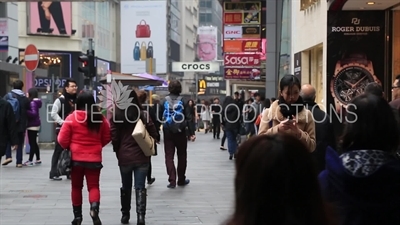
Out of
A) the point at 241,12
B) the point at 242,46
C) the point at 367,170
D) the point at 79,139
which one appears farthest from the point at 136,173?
the point at 242,46

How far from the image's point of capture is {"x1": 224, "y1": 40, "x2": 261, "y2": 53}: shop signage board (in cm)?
3047

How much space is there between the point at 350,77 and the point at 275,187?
45.1 feet

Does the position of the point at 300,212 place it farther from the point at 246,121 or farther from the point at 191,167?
the point at 246,121

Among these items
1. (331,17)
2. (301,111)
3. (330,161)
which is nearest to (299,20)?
(331,17)

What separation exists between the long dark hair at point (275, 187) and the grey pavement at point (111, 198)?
449 cm

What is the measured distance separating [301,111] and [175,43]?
320 ft

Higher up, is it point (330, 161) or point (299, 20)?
point (299, 20)

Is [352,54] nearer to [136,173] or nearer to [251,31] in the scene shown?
[136,173]

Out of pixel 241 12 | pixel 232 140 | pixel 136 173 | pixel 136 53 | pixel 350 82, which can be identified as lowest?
pixel 232 140

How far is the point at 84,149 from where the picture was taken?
27.1 ft

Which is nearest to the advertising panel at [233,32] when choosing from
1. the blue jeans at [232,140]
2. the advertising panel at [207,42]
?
the blue jeans at [232,140]

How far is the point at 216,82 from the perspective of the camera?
85.6 meters

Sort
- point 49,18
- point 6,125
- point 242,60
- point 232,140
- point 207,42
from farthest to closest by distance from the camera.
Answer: point 207,42 < point 49,18 < point 242,60 < point 232,140 < point 6,125

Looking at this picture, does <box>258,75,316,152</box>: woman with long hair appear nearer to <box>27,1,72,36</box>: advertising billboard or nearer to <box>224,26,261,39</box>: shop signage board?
<box>224,26,261,39</box>: shop signage board
